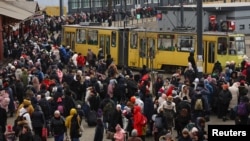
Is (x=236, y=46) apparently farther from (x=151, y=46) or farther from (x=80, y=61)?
(x=80, y=61)

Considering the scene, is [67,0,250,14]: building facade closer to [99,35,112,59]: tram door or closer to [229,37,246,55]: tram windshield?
[99,35,112,59]: tram door

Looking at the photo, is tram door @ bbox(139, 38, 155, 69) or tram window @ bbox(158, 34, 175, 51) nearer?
tram window @ bbox(158, 34, 175, 51)

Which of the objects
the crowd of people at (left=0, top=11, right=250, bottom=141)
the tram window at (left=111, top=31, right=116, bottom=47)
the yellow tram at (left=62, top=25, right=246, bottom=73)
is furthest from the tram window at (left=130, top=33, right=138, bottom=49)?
the crowd of people at (left=0, top=11, right=250, bottom=141)

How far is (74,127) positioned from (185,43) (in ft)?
58.6

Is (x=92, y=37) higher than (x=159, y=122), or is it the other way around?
(x=92, y=37)

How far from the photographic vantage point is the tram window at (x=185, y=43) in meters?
36.4

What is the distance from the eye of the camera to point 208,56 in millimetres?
35656

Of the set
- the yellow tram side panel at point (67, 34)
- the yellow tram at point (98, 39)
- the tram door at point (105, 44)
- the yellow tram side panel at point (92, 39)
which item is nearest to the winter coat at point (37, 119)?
the yellow tram at point (98, 39)

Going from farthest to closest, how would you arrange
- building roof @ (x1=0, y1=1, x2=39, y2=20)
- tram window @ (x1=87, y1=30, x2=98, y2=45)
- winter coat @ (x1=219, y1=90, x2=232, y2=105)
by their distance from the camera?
building roof @ (x1=0, y1=1, x2=39, y2=20), tram window @ (x1=87, y1=30, x2=98, y2=45), winter coat @ (x1=219, y1=90, x2=232, y2=105)

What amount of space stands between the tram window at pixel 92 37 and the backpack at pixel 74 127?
2226cm

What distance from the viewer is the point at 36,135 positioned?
19.5 m

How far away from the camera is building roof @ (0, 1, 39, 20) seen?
4206 centimetres

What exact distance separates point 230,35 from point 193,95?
13220 millimetres

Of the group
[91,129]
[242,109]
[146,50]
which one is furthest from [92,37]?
[242,109]
